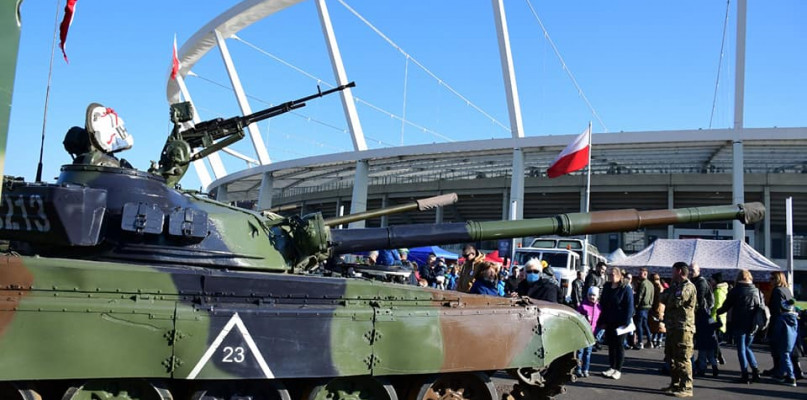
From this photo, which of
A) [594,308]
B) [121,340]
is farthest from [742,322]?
[121,340]

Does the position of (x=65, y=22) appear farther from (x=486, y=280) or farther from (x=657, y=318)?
(x=657, y=318)

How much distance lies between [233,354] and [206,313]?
414 mm

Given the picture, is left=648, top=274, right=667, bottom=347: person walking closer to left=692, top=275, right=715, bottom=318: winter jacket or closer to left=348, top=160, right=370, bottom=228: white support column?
left=692, top=275, right=715, bottom=318: winter jacket

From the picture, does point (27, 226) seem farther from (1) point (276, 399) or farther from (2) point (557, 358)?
(2) point (557, 358)

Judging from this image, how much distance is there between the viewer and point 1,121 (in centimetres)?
431

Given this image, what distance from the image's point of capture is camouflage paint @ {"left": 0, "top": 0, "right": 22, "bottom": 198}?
4.32m

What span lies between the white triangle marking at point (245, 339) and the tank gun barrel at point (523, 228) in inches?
74.4

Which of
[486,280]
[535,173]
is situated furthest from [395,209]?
[535,173]

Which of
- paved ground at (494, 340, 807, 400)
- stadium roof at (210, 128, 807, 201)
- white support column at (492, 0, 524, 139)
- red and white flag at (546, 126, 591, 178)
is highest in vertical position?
white support column at (492, 0, 524, 139)

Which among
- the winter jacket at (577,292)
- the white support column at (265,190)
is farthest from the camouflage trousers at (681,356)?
the white support column at (265,190)

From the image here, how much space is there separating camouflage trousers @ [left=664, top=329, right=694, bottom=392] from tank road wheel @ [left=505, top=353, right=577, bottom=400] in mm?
2810

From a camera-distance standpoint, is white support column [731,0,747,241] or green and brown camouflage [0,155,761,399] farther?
white support column [731,0,747,241]

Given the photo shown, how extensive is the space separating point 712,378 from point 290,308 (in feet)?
28.0

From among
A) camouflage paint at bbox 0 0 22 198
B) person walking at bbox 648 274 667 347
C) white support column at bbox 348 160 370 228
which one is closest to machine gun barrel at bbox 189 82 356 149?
camouflage paint at bbox 0 0 22 198
